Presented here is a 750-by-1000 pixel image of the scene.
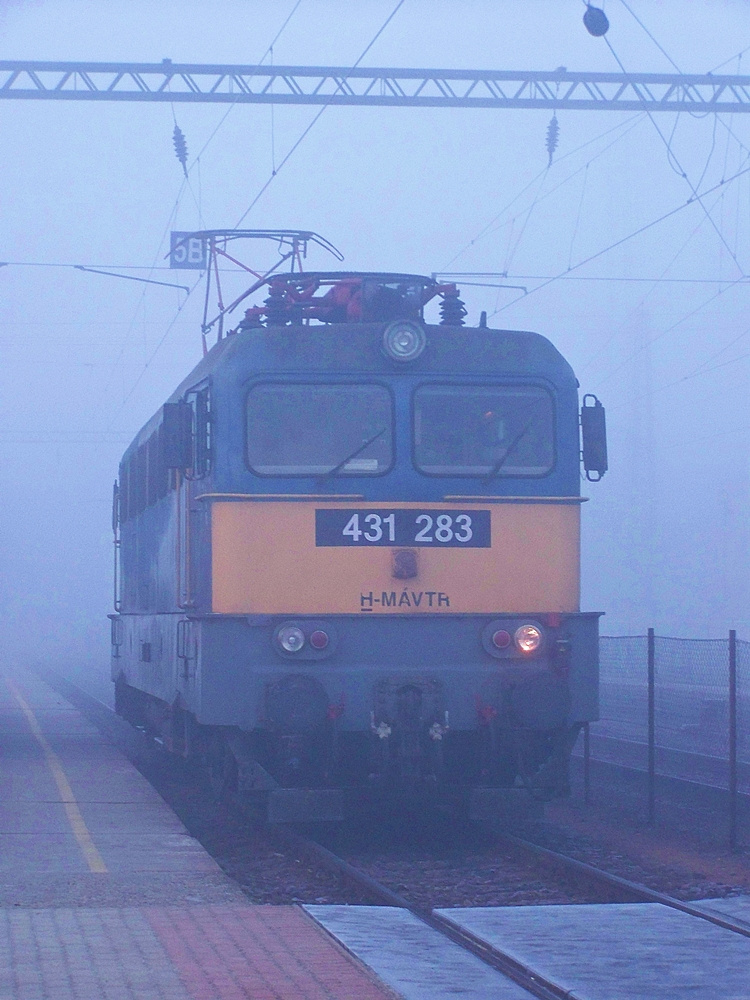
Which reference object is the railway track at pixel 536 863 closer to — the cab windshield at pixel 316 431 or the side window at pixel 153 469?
the cab windshield at pixel 316 431

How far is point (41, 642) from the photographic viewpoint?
244ft

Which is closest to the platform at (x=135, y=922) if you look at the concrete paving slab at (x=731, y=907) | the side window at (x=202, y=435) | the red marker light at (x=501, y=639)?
the concrete paving slab at (x=731, y=907)

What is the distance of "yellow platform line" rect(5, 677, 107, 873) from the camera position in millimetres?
9133

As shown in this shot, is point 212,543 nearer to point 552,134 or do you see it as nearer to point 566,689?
point 566,689

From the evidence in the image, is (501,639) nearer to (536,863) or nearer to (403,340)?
(536,863)

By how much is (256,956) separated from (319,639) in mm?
3066

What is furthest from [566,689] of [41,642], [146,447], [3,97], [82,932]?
[41,642]

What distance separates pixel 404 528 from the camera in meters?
9.67

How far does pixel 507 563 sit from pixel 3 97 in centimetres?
1369

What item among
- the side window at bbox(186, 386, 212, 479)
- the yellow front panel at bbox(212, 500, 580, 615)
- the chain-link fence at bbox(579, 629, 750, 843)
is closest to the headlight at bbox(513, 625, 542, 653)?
the yellow front panel at bbox(212, 500, 580, 615)

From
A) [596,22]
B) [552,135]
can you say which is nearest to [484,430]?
[596,22]

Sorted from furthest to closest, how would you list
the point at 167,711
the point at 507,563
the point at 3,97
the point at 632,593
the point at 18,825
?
1. the point at 632,593
2. the point at 3,97
3. the point at 167,711
4. the point at 18,825
5. the point at 507,563

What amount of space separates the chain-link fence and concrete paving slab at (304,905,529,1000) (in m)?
5.59

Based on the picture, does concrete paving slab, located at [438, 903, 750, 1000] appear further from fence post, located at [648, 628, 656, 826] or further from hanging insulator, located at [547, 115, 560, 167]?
hanging insulator, located at [547, 115, 560, 167]
